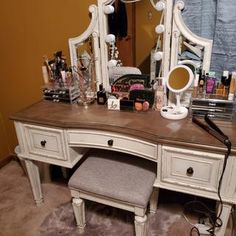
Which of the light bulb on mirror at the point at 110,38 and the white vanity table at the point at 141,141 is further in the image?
the light bulb on mirror at the point at 110,38

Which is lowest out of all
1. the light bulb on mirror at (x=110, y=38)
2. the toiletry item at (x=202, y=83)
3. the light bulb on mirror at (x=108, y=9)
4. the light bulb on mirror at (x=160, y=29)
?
the toiletry item at (x=202, y=83)

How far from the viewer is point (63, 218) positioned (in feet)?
5.39

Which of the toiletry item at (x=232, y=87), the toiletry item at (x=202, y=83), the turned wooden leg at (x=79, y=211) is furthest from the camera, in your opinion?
the turned wooden leg at (x=79, y=211)

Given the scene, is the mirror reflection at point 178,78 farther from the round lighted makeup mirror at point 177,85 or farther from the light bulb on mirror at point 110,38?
the light bulb on mirror at point 110,38

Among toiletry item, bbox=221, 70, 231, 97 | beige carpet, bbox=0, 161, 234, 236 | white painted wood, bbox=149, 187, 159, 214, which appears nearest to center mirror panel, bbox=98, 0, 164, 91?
toiletry item, bbox=221, 70, 231, 97

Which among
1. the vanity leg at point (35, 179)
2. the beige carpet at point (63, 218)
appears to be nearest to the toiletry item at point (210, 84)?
the beige carpet at point (63, 218)

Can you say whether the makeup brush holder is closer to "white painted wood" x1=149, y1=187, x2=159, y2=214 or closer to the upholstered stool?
the upholstered stool

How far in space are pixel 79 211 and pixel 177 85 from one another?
2.94 ft

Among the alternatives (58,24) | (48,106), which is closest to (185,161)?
(48,106)

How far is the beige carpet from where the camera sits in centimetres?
154

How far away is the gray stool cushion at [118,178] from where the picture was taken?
121 cm

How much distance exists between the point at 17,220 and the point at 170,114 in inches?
48.1

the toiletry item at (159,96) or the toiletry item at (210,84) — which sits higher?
the toiletry item at (210,84)

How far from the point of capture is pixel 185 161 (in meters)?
1.12
